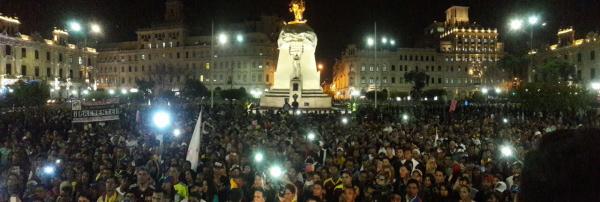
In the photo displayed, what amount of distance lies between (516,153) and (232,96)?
52319 mm

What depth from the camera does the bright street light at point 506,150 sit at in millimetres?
13958

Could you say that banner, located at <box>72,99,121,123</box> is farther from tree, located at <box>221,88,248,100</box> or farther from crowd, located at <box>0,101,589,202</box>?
tree, located at <box>221,88,248,100</box>

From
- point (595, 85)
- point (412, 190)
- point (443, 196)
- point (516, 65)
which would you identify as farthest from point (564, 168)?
point (516, 65)

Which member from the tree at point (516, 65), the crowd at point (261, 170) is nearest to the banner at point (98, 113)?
the crowd at point (261, 170)

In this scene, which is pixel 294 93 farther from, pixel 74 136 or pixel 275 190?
pixel 275 190

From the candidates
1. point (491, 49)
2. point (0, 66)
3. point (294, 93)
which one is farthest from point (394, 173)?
point (491, 49)

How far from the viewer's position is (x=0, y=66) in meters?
67.7

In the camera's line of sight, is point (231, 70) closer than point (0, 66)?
No

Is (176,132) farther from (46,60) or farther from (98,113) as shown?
(46,60)

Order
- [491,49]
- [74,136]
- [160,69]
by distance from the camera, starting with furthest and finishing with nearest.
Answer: [491,49], [160,69], [74,136]

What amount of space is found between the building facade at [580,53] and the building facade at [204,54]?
168ft

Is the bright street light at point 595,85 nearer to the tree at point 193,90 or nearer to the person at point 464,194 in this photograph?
the tree at point 193,90

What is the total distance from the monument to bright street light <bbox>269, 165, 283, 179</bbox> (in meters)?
34.3

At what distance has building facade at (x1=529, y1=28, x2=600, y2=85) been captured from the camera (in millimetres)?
65500
